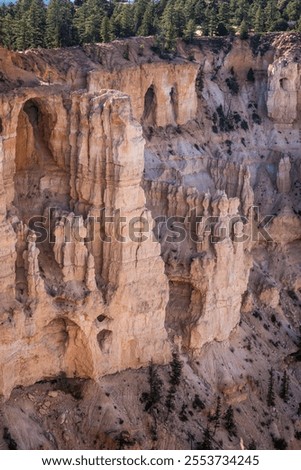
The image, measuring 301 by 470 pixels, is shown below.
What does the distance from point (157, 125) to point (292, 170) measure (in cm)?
1180

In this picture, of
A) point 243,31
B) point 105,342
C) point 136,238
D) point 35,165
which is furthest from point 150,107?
point 105,342

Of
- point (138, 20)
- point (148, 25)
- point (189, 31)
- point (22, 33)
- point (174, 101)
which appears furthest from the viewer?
point (138, 20)

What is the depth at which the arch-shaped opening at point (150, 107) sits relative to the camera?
65.7 meters

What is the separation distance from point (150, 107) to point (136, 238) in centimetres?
2090

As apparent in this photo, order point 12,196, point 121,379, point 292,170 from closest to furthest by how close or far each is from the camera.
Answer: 1. point 12,196
2. point 121,379
3. point 292,170

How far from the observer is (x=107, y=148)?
151 ft

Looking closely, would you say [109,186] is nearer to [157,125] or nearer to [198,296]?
[198,296]

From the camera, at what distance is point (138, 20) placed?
7712 centimetres

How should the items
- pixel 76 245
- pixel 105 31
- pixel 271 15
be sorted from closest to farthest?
pixel 76 245, pixel 105 31, pixel 271 15

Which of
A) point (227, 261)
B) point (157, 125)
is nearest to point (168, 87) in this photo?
point (157, 125)

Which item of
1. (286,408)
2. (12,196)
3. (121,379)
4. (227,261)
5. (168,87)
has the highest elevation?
(168,87)

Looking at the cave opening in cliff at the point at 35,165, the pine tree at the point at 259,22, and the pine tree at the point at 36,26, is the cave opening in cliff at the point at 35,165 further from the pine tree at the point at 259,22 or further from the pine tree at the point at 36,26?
the pine tree at the point at 259,22

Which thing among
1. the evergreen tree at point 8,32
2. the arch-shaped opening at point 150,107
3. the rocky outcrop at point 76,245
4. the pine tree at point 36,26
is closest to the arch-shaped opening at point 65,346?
the rocky outcrop at point 76,245

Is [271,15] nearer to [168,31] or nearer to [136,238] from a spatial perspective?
[168,31]
